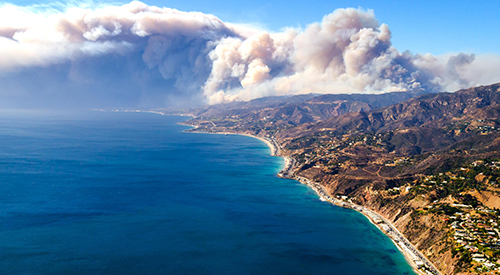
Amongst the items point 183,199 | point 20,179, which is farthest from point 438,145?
point 20,179

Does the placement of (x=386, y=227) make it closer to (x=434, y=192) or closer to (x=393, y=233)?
(x=393, y=233)

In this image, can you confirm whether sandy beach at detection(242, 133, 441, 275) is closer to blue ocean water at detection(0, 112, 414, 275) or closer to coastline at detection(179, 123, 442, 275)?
coastline at detection(179, 123, 442, 275)

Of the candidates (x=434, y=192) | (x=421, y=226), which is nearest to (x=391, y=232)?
(x=421, y=226)

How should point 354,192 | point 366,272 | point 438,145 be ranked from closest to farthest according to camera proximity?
point 366,272
point 354,192
point 438,145

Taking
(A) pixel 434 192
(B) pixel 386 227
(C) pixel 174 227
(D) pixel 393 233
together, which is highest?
(A) pixel 434 192

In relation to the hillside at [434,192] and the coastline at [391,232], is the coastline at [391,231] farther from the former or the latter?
the hillside at [434,192]

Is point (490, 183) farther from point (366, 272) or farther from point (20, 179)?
point (20, 179)

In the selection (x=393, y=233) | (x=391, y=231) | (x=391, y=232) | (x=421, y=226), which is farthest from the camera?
(x=391, y=231)

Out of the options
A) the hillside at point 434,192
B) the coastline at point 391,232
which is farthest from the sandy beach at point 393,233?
the hillside at point 434,192
